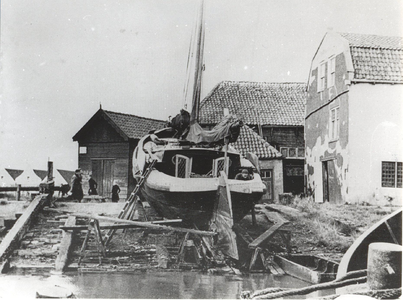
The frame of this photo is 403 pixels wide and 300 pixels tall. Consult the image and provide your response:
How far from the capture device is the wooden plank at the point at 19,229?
14.1 ft

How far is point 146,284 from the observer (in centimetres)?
394

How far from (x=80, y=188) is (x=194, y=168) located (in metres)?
1.17

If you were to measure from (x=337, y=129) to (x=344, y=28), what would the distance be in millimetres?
1043

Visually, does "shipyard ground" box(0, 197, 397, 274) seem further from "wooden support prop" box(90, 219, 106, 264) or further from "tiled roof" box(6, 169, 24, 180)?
"tiled roof" box(6, 169, 24, 180)

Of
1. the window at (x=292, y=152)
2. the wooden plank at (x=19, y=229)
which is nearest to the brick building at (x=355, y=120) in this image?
the window at (x=292, y=152)

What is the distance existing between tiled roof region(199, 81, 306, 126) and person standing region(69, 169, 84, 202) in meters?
1.43

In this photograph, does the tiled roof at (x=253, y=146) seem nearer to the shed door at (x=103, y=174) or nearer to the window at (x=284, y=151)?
the window at (x=284, y=151)

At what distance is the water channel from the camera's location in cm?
380

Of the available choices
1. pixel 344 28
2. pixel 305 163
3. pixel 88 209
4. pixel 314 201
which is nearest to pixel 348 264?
pixel 314 201

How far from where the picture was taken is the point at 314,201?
5086 mm

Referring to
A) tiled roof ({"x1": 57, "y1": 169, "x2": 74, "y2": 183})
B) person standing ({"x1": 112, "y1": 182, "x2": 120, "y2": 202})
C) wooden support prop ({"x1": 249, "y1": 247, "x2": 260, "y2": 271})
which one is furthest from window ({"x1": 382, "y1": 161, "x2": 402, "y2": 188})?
tiled roof ({"x1": 57, "y1": 169, "x2": 74, "y2": 183})

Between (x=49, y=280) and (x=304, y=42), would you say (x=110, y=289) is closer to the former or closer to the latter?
(x=49, y=280)

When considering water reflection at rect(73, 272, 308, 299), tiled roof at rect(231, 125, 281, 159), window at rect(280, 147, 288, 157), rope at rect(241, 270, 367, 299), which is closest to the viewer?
rope at rect(241, 270, 367, 299)

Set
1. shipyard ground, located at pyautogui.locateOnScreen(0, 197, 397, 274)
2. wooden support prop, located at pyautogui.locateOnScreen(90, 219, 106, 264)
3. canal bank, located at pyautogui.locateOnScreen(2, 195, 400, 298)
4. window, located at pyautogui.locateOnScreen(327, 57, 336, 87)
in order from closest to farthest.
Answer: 1. canal bank, located at pyautogui.locateOnScreen(2, 195, 400, 298)
2. shipyard ground, located at pyautogui.locateOnScreen(0, 197, 397, 274)
3. wooden support prop, located at pyautogui.locateOnScreen(90, 219, 106, 264)
4. window, located at pyautogui.locateOnScreen(327, 57, 336, 87)
